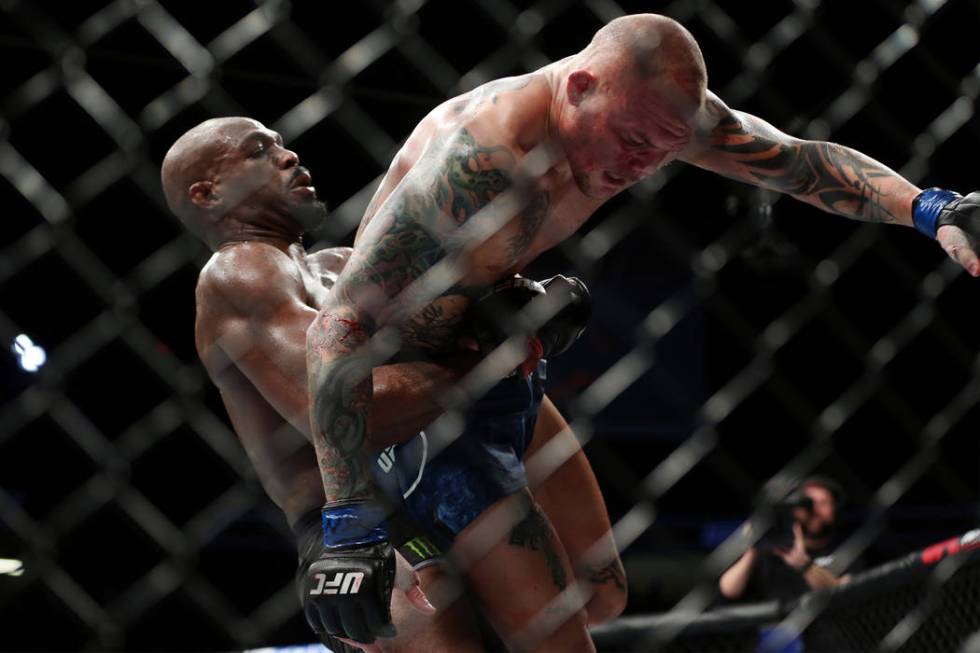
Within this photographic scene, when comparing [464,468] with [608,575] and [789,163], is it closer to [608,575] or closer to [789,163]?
[608,575]

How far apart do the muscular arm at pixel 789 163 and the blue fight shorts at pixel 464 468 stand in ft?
1.35

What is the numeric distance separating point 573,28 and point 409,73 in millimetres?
414

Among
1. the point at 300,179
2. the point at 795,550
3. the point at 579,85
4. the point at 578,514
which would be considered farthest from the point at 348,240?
the point at 579,85

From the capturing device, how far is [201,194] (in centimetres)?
183

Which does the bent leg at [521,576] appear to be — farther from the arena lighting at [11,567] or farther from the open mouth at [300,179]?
the arena lighting at [11,567]

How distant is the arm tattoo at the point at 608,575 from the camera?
6.07 feet

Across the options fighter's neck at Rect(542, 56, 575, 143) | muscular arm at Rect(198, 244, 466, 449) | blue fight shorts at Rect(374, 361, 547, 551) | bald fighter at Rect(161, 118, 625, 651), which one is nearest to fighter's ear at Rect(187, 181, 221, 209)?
bald fighter at Rect(161, 118, 625, 651)

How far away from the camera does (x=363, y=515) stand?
52.9 inches

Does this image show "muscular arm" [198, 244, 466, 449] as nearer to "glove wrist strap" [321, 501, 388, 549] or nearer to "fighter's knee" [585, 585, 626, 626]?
"glove wrist strap" [321, 501, 388, 549]

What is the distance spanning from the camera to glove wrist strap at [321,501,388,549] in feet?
4.41

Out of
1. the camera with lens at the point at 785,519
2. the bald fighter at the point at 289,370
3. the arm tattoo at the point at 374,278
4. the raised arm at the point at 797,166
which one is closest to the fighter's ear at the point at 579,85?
the arm tattoo at the point at 374,278

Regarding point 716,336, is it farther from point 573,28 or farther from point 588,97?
point 588,97

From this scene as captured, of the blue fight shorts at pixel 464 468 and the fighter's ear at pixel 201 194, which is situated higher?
the fighter's ear at pixel 201 194

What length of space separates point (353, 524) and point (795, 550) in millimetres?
2021
